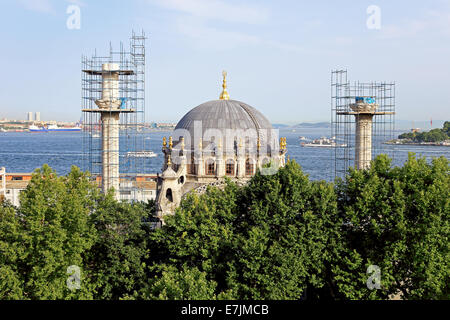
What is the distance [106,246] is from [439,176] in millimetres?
17731

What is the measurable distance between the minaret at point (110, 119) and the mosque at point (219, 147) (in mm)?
4741

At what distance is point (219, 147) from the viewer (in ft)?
123

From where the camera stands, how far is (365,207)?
26.0 metres

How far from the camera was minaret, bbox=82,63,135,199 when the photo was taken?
4048 cm

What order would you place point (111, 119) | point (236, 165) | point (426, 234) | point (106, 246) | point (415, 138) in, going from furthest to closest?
point (415, 138) < point (111, 119) < point (236, 165) < point (106, 246) < point (426, 234)

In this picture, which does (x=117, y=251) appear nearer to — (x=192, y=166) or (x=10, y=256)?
(x=10, y=256)

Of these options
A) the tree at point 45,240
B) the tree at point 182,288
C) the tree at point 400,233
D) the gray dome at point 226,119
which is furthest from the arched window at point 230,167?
the tree at point 182,288

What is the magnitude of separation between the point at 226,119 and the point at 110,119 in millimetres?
9434

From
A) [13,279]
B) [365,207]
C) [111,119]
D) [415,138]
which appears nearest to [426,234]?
[365,207]

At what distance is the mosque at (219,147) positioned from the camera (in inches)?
1487

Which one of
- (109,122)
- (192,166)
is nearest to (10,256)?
(192,166)

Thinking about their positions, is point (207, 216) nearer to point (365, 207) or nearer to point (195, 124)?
point (365, 207)

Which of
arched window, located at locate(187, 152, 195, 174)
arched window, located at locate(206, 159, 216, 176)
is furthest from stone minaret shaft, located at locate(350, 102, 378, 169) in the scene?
arched window, located at locate(187, 152, 195, 174)
